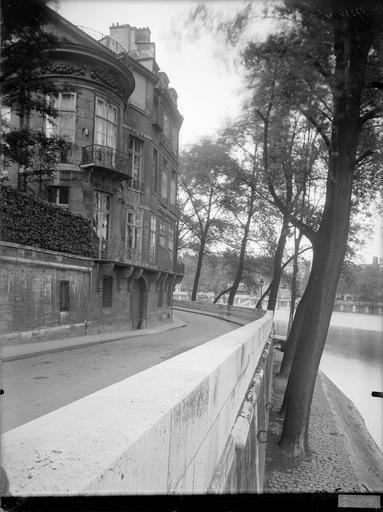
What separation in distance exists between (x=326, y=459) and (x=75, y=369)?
630cm

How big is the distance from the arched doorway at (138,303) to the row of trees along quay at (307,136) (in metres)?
5.78

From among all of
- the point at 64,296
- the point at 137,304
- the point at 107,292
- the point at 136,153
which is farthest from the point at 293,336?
the point at 136,153


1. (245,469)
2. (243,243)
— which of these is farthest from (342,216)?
(243,243)

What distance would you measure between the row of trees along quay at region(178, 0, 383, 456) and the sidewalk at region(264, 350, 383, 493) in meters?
0.50

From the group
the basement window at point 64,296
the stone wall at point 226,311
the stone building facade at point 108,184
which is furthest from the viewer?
the stone wall at point 226,311

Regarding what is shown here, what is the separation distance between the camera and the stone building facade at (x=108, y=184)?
101 inches

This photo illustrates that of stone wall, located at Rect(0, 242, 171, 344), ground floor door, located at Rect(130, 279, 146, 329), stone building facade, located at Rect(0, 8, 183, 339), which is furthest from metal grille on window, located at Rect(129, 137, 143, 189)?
ground floor door, located at Rect(130, 279, 146, 329)

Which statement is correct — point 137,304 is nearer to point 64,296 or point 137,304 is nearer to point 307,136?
point 64,296

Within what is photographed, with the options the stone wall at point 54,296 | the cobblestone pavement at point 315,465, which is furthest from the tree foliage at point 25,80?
the stone wall at point 54,296

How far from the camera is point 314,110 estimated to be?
33.0ft

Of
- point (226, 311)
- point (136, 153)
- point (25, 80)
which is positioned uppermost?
point (136, 153)

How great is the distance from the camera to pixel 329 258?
8969mm

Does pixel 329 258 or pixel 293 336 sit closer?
pixel 329 258

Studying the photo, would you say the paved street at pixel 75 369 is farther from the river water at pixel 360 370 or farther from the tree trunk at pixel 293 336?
the river water at pixel 360 370
